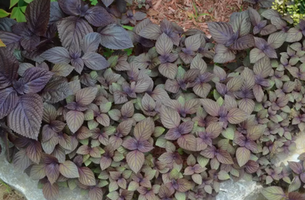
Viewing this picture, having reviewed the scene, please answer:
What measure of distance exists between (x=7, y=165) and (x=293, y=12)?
7.72 feet

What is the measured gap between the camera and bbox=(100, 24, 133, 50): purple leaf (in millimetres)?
2156

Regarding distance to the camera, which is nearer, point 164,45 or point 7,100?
point 7,100

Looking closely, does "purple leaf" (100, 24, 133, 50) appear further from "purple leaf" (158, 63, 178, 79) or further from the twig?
the twig

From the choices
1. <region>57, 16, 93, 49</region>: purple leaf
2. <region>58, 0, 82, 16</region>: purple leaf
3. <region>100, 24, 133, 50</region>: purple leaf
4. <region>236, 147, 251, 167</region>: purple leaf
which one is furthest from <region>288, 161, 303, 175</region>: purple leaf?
<region>58, 0, 82, 16</region>: purple leaf

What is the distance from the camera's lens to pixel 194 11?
2.86 metres

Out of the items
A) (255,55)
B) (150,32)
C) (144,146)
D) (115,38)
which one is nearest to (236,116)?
(255,55)

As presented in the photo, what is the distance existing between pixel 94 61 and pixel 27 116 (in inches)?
22.0

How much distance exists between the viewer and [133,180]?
207cm

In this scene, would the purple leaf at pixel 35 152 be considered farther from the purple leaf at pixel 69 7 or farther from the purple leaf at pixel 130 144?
the purple leaf at pixel 69 7

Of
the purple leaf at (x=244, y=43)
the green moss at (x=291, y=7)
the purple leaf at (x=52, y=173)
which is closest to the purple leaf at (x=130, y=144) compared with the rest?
the purple leaf at (x=52, y=173)

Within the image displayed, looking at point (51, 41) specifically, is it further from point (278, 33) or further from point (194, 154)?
point (278, 33)

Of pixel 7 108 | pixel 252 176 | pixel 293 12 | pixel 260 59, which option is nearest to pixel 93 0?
pixel 7 108

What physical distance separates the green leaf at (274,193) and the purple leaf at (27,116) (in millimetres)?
1538

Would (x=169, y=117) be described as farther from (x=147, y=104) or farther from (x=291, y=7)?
(x=291, y=7)
